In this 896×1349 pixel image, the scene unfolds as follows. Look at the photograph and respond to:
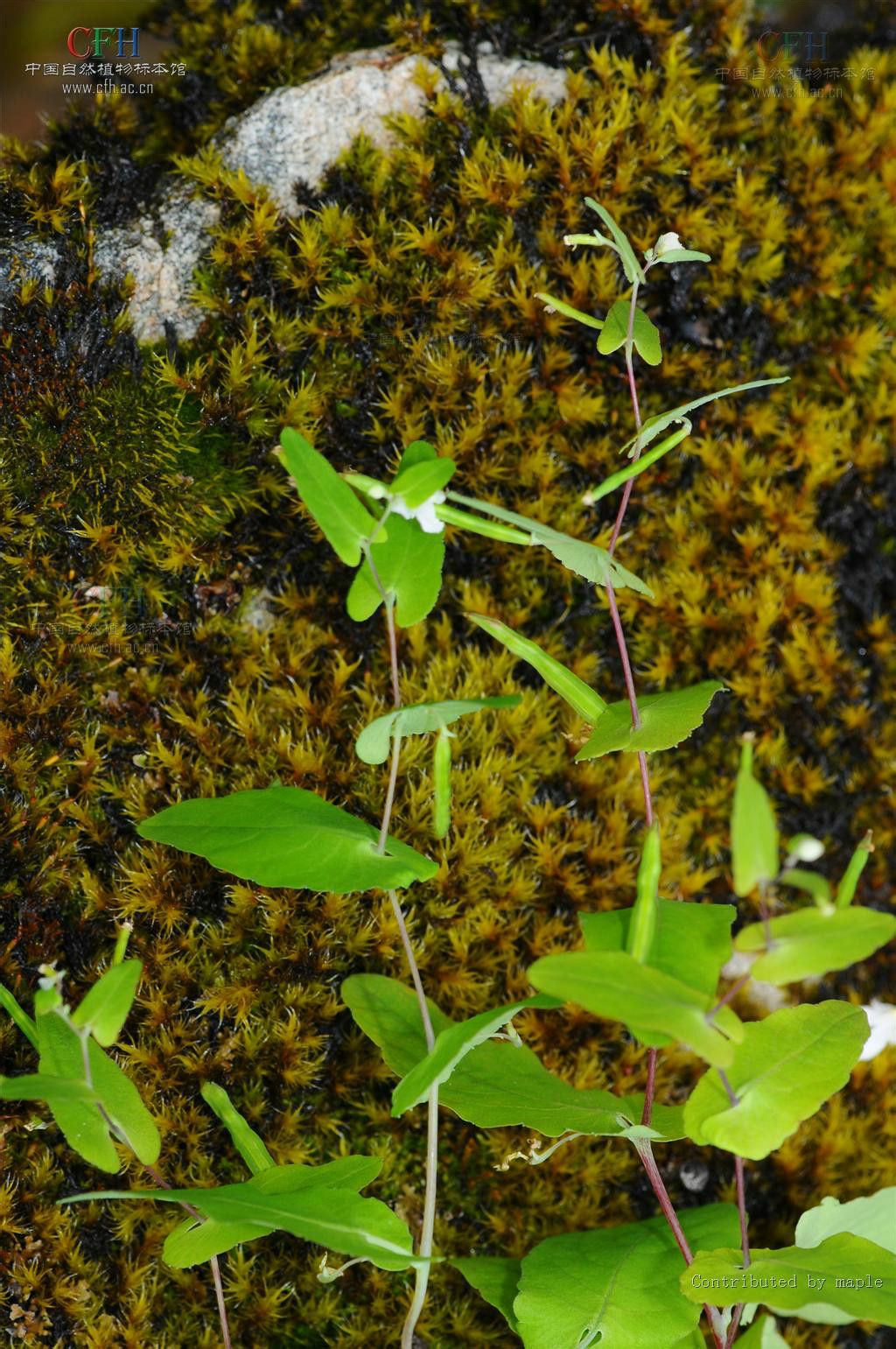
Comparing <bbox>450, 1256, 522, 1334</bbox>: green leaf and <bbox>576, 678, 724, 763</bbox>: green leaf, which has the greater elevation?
<bbox>576, 678, 724, 763</bbox>: green leaf

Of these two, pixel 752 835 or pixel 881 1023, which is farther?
pixel 881 1023

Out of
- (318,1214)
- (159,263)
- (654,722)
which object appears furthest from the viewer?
(159,263)

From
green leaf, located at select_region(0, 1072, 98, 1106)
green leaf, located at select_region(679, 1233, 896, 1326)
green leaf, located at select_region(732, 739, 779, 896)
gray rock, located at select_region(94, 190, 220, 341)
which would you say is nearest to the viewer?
green leaf, located at select_region(732, 739, 779, 896)

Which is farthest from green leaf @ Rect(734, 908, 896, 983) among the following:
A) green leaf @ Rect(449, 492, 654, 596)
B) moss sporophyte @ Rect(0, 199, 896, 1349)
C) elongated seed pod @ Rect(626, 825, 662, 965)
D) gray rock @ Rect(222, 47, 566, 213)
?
gray rock @ Rect(222, 47, 566, 213)

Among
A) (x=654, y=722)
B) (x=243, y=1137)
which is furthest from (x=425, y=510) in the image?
(x=243, y=1137)

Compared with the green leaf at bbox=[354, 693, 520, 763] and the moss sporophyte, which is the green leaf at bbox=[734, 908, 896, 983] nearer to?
the moss sporophyte

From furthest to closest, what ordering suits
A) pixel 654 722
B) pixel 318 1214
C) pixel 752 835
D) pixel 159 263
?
pixel 159 263, pixel 654 722, pixel 318 1214, pixel 752 835

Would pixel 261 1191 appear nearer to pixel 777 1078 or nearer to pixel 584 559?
pixel 777 1078

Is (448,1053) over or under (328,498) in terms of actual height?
under
